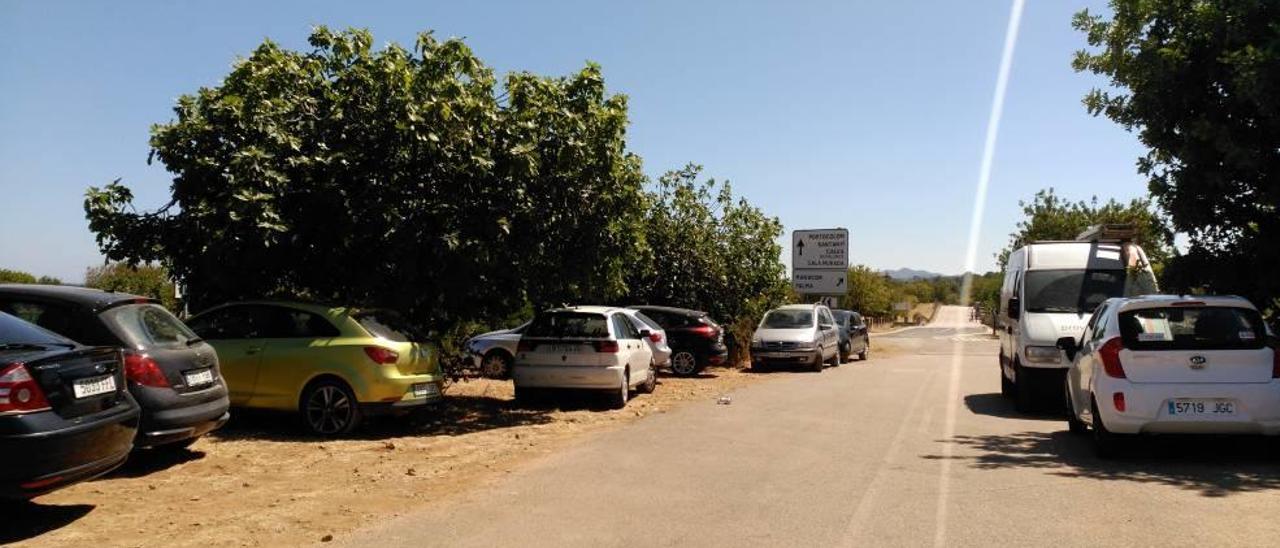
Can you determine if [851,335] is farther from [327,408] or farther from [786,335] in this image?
[327,408]

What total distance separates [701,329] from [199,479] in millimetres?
13527

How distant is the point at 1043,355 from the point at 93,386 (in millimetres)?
11686

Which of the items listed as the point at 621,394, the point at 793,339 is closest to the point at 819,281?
the point at 793,339

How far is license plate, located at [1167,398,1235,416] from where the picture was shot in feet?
27.7

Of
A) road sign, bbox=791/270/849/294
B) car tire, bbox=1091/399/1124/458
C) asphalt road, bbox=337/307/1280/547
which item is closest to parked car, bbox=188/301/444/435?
asphalt road, bbox=337/307/1280/547

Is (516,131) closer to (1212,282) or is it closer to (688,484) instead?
(688,484)

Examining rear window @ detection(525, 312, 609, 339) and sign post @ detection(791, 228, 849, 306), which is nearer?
rear window @ detection(525, 312, 609, 339)

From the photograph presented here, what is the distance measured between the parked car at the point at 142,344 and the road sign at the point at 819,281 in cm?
2230

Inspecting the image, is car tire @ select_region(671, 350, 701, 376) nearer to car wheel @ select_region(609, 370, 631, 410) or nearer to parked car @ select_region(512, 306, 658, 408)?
car wheel @ select_region(609, 370, 631, 410)

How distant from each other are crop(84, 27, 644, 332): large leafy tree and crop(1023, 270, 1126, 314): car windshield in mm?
6464

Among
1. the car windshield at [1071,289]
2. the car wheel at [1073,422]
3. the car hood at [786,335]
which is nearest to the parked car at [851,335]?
the car hood at [786,335]

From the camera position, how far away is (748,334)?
2652cm

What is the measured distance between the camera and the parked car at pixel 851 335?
2821cm

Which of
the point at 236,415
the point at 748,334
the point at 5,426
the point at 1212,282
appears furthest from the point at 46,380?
the point at 748,334
